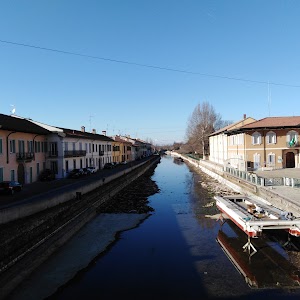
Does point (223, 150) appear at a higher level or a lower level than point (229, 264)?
higher

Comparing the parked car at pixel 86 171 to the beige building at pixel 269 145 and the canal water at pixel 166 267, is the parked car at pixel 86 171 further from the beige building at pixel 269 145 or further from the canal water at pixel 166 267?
the beige building at pixel 269 145

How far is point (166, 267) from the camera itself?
12.3 meters

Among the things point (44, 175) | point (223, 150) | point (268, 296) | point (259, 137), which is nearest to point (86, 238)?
point (268, 296)

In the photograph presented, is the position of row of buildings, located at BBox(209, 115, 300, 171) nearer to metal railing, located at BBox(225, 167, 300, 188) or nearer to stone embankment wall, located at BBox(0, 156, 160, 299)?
metal railing, located at BBox(225, 167, 300, 188)

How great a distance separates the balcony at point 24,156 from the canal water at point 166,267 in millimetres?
12012

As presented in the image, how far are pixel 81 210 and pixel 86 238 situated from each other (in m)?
4.28

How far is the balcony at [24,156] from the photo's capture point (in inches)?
1065

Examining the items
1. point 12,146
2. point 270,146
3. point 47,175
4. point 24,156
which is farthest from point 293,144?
point 12,146

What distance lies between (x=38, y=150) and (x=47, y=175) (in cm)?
291

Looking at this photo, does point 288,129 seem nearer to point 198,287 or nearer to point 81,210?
point 81,210

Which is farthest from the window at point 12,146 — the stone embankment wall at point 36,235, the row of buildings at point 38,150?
the stone embankment wall at point 36,235

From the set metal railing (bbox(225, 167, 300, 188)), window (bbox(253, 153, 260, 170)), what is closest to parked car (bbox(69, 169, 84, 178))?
metal railing (bbox(225, 167, 300, 188))

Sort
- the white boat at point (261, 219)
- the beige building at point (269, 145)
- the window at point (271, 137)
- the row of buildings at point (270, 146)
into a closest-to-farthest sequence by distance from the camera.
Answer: the white boat at point (261, 219)
the row of buildings at point (270, 146)
the beige building at point (269, 145)
the window at point (271, 137)

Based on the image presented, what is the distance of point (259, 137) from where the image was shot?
38.6 m
